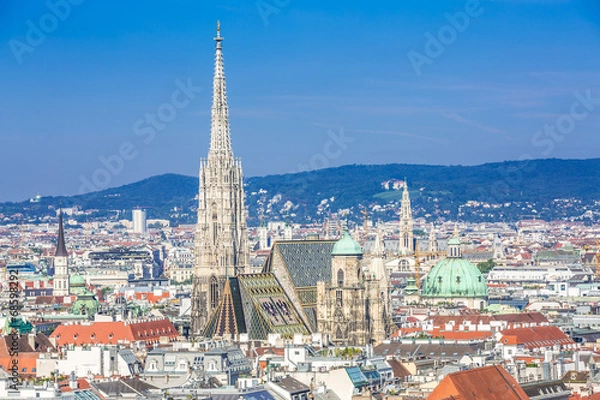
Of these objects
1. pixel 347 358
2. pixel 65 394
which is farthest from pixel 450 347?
pixel 65 394

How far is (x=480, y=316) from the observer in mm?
117875

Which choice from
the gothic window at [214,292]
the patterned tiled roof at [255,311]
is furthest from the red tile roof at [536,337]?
the gothic window at [214,292]

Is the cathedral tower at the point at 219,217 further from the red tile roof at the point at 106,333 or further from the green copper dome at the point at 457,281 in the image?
the green copper dome at the point at 457,281

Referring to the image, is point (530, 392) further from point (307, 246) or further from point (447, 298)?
point (447, 298)

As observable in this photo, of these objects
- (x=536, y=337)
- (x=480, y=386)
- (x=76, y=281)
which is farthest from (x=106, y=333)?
(x=76, y=281)

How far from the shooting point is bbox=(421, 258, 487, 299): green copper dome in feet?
447

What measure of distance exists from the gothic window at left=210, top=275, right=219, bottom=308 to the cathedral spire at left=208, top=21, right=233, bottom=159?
813cm

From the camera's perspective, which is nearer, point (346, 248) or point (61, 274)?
point (346, 248)

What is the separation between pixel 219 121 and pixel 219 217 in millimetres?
6225

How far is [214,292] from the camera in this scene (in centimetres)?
11419

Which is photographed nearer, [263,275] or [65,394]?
[65,394]

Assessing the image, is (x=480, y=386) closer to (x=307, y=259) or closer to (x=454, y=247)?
(x=307, y=259)

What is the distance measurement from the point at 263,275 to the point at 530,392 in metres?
38.8

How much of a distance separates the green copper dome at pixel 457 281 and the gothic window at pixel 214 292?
26110mm
